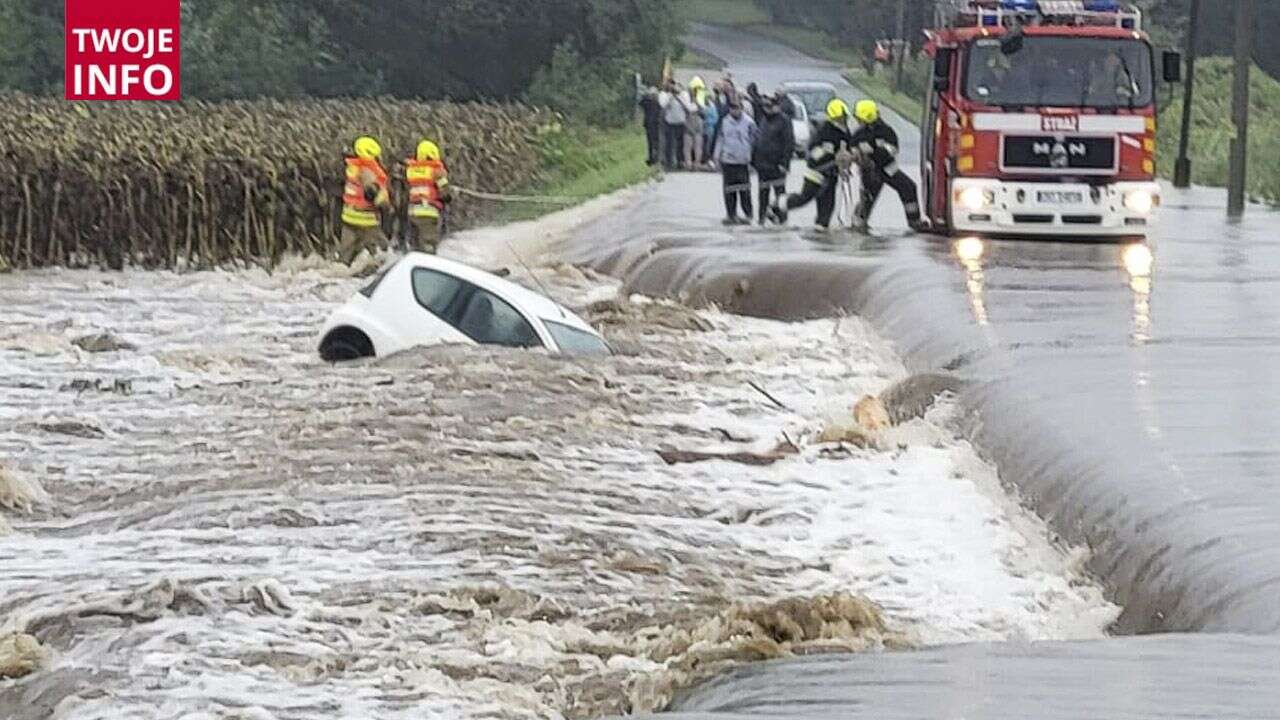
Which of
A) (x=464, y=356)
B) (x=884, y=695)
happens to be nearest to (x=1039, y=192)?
(x=464, y=356)

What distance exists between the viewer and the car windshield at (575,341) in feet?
61.9

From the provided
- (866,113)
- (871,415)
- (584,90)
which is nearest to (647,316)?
(866,113)

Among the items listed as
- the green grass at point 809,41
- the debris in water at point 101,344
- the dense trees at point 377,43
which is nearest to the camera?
the debris in water at point 101,344

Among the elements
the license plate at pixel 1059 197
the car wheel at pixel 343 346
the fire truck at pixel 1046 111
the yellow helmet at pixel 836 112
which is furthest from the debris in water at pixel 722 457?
the yellow helmet at pixel 836 112

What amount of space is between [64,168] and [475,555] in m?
20.4

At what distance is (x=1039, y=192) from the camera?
85.8 ft

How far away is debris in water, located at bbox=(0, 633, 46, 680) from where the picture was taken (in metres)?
9.65

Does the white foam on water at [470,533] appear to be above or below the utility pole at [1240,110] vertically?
below

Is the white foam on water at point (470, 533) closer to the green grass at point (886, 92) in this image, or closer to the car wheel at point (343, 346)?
the car wheel at point (343, 346)

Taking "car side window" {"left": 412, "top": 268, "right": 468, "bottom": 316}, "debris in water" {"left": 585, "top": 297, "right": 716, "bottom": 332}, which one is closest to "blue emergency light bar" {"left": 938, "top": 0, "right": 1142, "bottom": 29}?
"debris in water" {"left": 585, "top": 297, "right": 716, "bottom": 332}

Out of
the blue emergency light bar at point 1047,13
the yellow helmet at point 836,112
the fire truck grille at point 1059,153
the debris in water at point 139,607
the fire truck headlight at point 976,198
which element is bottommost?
the debris in water at point 139,607

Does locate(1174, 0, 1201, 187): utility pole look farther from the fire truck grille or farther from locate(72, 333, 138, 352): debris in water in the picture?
locate(72, 333, 138, 352): debris in water

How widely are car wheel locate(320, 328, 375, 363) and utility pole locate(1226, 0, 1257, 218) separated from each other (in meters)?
17.8

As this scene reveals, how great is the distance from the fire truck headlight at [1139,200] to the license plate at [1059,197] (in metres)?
0.52
